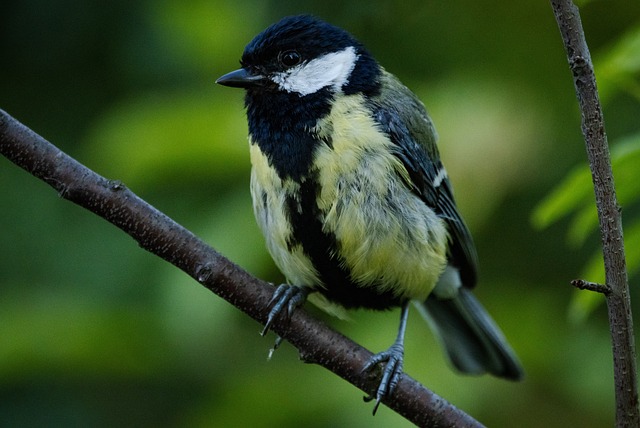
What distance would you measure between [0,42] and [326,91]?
2070mm

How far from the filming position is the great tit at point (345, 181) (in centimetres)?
240

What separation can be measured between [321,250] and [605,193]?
1029 mm

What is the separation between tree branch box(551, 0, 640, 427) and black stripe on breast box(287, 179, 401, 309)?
95 cm

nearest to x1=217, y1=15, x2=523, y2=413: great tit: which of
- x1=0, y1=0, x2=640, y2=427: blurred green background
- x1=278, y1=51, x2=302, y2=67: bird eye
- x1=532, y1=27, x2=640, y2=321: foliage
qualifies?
x1=278, y1=51, x2=302, y2=67: bird eye

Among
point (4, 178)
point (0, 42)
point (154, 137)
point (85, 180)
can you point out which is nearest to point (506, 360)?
point (154, 137)

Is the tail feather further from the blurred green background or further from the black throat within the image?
the black throat

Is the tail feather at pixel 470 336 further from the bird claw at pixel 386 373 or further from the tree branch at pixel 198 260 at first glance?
the tree branch at pixel 198 260

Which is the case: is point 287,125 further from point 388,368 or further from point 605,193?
point 605,193

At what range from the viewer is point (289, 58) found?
2646mm

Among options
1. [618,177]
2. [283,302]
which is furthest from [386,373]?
[618,177]

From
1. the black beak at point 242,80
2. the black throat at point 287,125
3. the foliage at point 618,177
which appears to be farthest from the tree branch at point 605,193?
the black beak at point 242,80

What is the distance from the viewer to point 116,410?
144 inches

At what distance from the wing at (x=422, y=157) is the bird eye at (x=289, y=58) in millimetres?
267

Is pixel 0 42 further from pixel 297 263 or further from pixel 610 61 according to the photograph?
pixel 610 61
